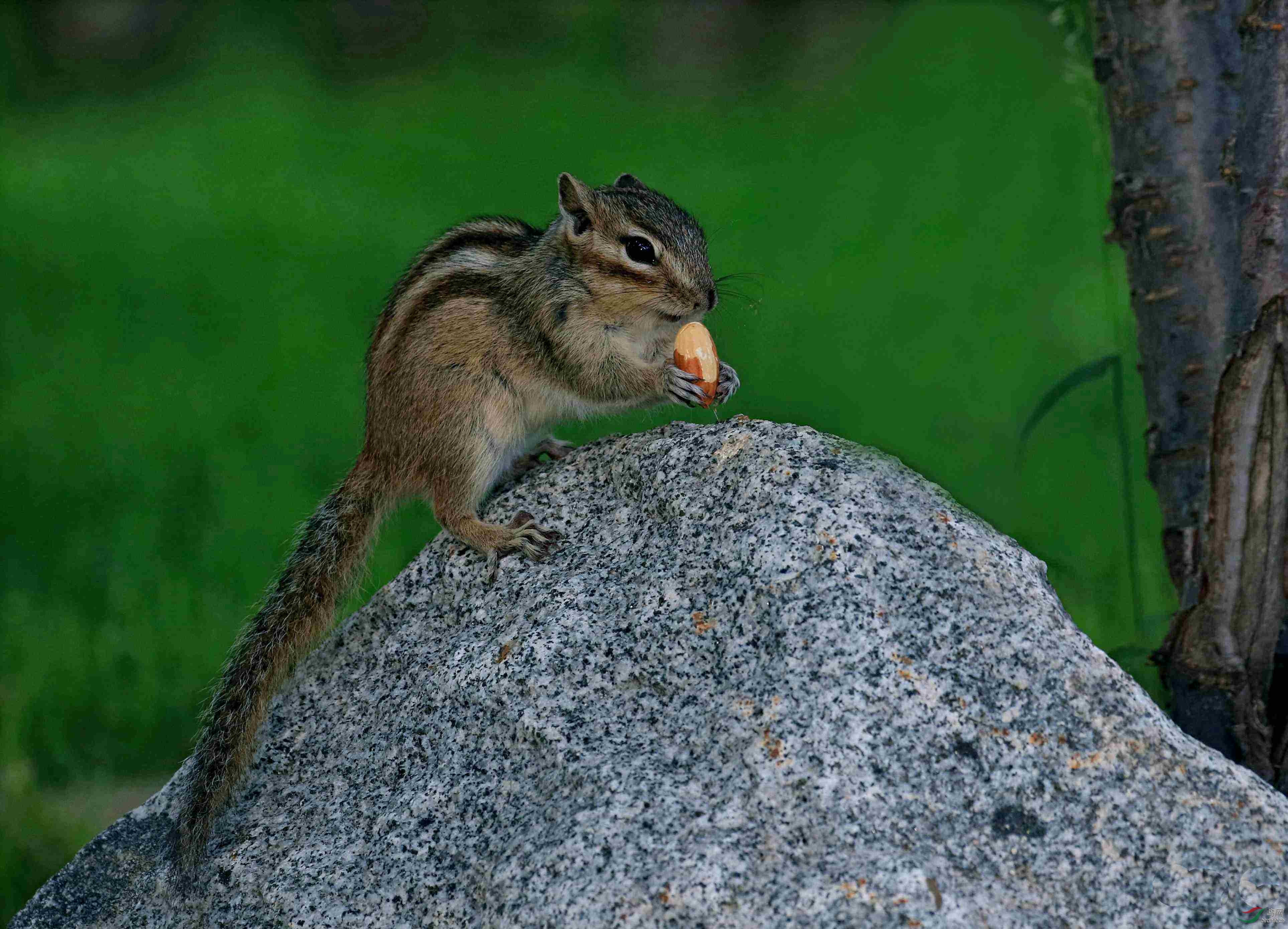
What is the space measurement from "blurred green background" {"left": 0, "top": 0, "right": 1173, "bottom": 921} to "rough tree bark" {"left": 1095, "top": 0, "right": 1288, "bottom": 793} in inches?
10.8

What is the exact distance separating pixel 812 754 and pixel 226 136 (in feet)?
23.3

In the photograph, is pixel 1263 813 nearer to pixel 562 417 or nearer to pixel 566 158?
pixel 562 417

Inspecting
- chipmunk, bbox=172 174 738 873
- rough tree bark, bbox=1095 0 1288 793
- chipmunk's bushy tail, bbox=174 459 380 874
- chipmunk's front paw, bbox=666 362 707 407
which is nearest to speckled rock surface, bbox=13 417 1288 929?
chipmunk's bushy tail, bbox=174 459 380 874

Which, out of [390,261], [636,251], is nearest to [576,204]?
[636,251]

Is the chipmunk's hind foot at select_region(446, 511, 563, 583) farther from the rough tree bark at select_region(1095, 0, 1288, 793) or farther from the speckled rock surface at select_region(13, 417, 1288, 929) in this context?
the rough tree bark at select_region(1095, 0, 1288, 793)

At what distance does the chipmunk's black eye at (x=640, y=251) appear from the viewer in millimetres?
2965

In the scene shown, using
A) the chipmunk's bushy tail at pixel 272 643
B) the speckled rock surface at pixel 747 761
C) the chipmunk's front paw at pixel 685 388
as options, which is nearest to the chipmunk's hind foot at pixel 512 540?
the speckled rock surface at pixel 747 761

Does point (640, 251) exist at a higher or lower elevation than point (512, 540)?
higher

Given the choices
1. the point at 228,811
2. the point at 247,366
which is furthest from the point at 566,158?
the point at 228,811

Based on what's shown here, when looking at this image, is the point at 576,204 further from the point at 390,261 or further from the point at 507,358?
the point at 390,261

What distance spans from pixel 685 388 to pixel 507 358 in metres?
0.44

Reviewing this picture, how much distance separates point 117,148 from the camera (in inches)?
317

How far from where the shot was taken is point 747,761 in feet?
6.12

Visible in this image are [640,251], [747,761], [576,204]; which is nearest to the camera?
[747,761]
